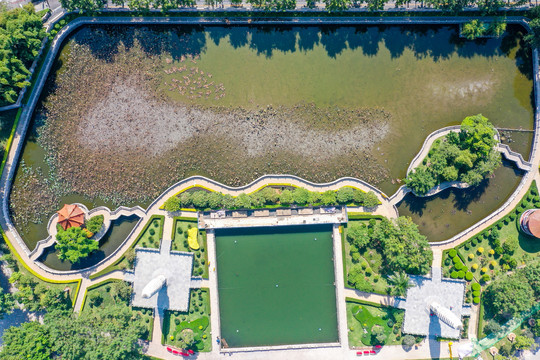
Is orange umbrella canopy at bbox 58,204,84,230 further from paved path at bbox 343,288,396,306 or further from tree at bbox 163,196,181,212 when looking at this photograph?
paved path at bbox 343,288,396,306

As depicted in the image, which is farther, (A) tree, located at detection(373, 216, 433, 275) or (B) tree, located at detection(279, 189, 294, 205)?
(B) tree, located at detection(279, 189, 294, 205)

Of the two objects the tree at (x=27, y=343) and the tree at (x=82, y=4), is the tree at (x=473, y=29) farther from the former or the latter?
the tree at (x=27, y=343)

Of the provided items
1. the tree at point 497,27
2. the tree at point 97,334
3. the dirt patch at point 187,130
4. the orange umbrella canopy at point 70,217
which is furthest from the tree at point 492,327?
the orange umbrella canopy at point 70,217

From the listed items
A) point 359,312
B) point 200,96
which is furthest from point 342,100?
point 359,312

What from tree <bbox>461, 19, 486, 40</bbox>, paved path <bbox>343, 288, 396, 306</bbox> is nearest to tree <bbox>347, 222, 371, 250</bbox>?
paved path <bbox>343, 288, 396, 306</bbox>

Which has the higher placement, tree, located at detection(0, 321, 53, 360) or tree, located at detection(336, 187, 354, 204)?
tree, located at detection(336, 187, 354, 204)

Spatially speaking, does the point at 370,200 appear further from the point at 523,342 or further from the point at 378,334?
the point at 523,342

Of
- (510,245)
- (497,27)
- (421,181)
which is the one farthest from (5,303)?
(497,27)
